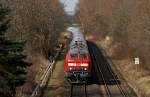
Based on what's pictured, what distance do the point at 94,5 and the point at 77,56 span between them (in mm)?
71175

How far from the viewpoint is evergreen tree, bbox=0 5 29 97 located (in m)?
18.6

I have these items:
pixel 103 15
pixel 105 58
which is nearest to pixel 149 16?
pixel 105 58

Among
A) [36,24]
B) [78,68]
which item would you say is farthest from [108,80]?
[36,24]

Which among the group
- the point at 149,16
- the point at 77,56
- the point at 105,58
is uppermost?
the point at 149,16

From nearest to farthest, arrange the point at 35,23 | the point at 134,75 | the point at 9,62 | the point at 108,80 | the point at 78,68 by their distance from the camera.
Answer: the point at 9,62 → the point at 78,68 → the point at 108,80 → the point at 134,75 → the point at 35,23

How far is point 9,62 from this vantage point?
19.7 meters

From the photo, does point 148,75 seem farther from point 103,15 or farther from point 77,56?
point 103,15

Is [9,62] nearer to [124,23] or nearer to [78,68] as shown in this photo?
[78,68]

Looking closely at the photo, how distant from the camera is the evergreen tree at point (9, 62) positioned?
18609 millimetres

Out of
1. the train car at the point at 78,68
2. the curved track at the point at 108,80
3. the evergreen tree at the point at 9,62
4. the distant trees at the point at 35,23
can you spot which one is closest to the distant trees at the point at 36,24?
the distant trees at the point at 35,23

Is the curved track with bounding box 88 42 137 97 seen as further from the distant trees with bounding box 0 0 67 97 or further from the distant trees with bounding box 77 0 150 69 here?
the distant trees with bounding box 0 0 67 97

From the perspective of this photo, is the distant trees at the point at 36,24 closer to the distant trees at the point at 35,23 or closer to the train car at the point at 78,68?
the distant trees at the point at 35,23

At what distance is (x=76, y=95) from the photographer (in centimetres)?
2925

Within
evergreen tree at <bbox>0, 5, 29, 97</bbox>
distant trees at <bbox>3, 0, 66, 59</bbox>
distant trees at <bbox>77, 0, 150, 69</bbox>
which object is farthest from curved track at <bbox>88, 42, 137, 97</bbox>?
evergreen tree at <bbox>0, 5, 29, 97</bbox>
